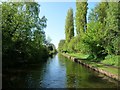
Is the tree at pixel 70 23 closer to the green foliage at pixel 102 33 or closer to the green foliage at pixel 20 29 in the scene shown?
the green foliage at pixel 102 33

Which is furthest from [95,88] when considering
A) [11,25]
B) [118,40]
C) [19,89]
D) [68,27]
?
[68,27]

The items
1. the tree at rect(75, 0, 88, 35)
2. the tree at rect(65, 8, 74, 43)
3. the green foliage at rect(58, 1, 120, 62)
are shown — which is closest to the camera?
the green foliage at rect(58, 1, 120, 62)

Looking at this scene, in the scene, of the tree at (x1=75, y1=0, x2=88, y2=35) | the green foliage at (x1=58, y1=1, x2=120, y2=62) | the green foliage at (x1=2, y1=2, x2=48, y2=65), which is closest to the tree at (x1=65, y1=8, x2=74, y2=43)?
the tree at (x1=75, y1=0, x2=88, y2=35)

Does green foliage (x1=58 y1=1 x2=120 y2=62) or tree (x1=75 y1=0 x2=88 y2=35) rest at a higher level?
tree (x1=75 y1=0 x2=88 y2=35)

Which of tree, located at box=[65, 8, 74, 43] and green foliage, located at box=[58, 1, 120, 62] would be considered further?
tree, located at box=[65, 8, 74, 43]

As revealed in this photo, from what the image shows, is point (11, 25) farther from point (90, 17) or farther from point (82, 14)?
point (82, 14)

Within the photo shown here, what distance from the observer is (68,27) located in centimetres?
10031

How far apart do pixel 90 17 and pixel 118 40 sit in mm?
23767

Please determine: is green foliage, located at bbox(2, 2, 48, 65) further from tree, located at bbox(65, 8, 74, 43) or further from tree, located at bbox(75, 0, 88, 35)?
tree, located at bbox(65, 8, 74, 43)

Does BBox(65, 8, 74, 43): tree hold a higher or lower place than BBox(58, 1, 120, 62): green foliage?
higher

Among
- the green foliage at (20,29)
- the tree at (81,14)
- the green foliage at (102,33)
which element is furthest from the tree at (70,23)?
the green foliage at (20,29)

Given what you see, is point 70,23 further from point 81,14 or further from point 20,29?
point 20,29

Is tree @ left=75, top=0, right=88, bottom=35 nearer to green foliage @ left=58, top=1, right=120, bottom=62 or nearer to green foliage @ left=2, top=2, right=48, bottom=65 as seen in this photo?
green foliage @ left=58, top=1, right=120, bottom=62

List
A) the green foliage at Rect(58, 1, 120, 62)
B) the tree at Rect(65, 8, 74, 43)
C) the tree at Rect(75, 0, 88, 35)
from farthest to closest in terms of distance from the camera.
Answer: the tree at Rect(65, 8, 74, 43), the tree at Rect(75, 0, 88, 35), the green foliage at Rect(58, 1, 120, 62)
